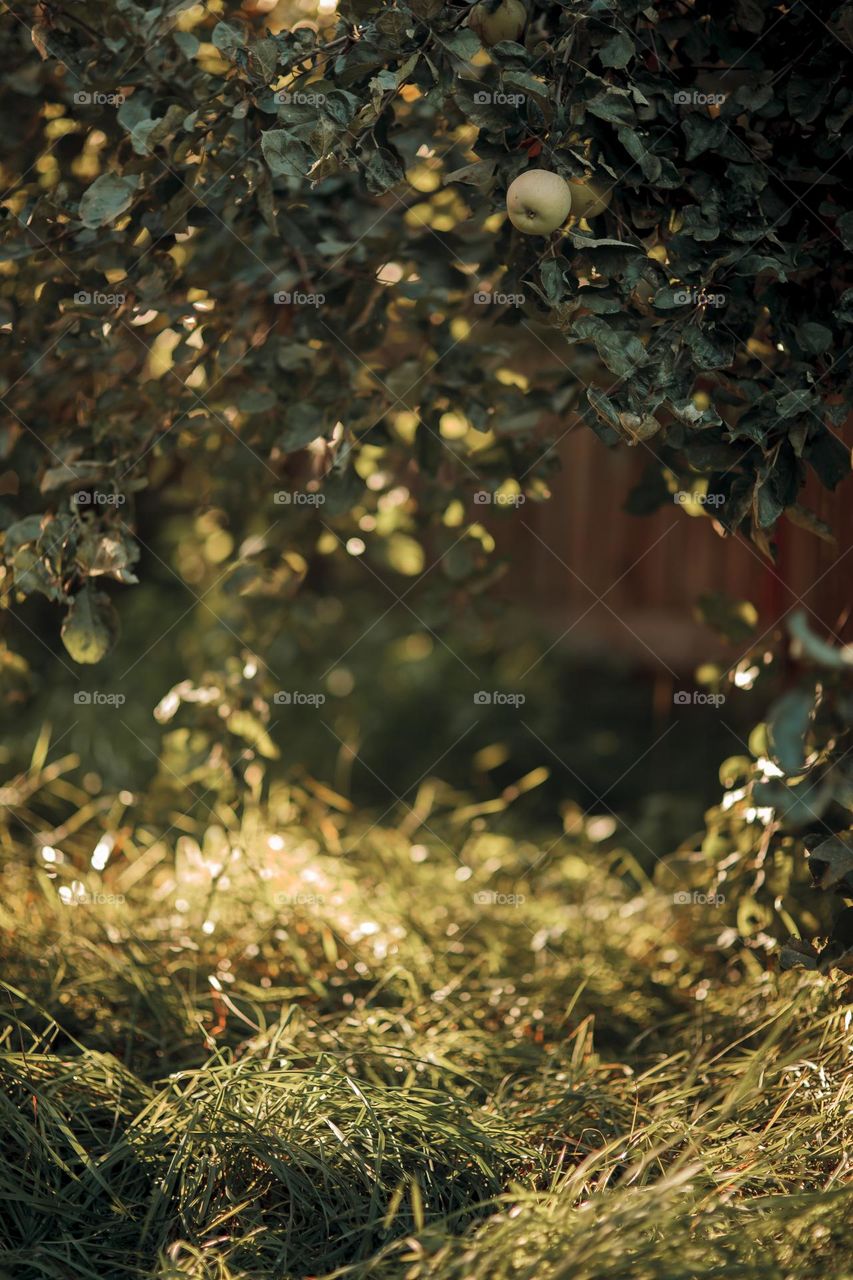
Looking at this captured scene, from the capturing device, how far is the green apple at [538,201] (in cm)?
145

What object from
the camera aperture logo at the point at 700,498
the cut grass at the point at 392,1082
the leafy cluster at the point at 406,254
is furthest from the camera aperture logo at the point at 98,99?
the cut grass at the point at 392,1082

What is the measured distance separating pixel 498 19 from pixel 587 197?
26cm

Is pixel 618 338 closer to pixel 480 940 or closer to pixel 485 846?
pixel 480 940

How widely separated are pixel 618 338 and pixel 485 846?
1741 millimetres

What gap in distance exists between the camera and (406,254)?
2021 mm

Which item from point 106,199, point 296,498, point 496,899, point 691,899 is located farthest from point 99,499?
point 691,899

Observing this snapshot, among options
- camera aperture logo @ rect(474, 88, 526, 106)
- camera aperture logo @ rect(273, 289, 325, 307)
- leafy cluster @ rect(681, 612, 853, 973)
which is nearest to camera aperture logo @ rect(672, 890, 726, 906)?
leafy cluster @ rect(681, 612, 853, 973)

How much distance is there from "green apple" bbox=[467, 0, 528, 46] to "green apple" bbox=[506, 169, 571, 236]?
0.70 ft

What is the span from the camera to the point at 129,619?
163 inches

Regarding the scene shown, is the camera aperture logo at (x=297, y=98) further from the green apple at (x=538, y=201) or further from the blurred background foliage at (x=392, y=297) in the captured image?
the green apple at (x=538, y=201)

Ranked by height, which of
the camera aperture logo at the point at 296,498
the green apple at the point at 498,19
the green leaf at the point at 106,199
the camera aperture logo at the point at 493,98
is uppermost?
the green apple at the point at 498,19

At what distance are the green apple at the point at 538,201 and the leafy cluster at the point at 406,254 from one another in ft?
0.15

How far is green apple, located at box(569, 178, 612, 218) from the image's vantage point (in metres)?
1.55

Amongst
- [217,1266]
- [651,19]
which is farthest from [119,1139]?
[651,19]
